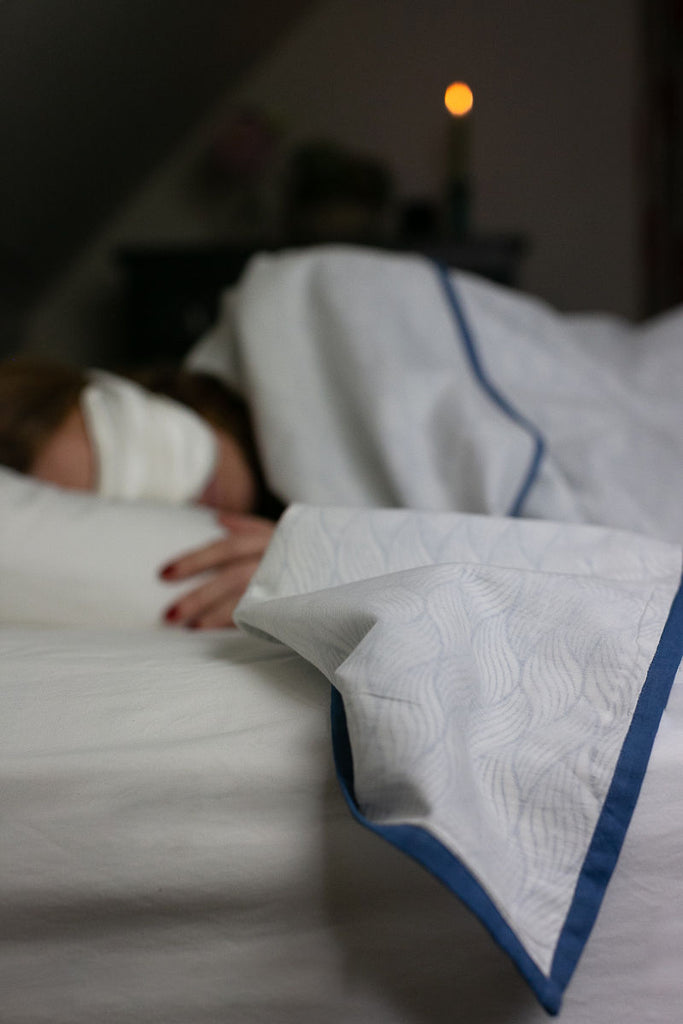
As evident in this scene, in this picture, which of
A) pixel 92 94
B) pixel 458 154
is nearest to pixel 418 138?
pixel 458 154

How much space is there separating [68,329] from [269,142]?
28.7 inches

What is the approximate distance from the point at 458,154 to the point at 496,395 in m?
1.63

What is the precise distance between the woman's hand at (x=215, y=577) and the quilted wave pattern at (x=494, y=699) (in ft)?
0.51

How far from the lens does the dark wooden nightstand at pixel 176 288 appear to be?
189cm

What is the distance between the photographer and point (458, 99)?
2.21 metres

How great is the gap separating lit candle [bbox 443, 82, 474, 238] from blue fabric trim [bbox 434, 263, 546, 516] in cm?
134

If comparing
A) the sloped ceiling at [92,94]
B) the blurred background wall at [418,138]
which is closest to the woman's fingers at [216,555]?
the sloped ceiling at [92,94]

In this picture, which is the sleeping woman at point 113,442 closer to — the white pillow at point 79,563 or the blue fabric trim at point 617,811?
the white pillow at point 79,563

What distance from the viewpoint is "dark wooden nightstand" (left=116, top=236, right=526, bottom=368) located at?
6.20ft

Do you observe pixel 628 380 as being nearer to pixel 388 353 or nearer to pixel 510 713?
pixel 388 353

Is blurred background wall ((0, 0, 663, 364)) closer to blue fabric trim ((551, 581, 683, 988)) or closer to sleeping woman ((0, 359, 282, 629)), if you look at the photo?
sleeping woman ((0, 359, 282, 629))

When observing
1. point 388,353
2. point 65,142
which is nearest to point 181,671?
point 388,353

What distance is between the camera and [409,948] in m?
0.35

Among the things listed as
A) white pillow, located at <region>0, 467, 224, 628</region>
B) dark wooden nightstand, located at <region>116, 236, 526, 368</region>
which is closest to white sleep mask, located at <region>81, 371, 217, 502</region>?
white pillow, located at <region>0, 467, 224, 628</region>
